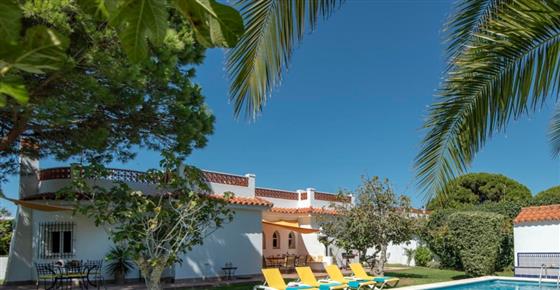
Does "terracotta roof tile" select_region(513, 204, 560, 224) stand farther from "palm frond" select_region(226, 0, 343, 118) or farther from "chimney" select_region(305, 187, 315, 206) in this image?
"palm frond" select_region(226, 0, 343, 118)

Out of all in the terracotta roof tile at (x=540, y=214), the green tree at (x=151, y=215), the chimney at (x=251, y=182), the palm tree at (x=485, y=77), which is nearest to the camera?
the palm tree at (x=485, y=77)

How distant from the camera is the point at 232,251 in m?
29.5

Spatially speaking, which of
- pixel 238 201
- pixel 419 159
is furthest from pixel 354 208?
pixel 419 159

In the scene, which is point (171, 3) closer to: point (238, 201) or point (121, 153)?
point (121, 153)

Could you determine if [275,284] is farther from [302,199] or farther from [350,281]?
[302,199]

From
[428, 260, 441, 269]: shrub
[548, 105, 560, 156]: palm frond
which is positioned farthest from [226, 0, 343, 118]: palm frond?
[428, 260, 441, 269]: shrub

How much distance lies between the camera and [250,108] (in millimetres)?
5254

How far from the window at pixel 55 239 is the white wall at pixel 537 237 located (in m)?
24.3

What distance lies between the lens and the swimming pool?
24.6 meters

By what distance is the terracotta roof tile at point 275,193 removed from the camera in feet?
119

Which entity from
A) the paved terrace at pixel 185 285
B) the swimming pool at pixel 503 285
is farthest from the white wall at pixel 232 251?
the swimming pool at pixel 503 285

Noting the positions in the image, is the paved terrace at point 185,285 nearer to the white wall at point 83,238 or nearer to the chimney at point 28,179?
the white wall at point 83,238

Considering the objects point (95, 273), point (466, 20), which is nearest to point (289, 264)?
point (95, 273)

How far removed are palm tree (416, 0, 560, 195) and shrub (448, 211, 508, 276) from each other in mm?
24326
